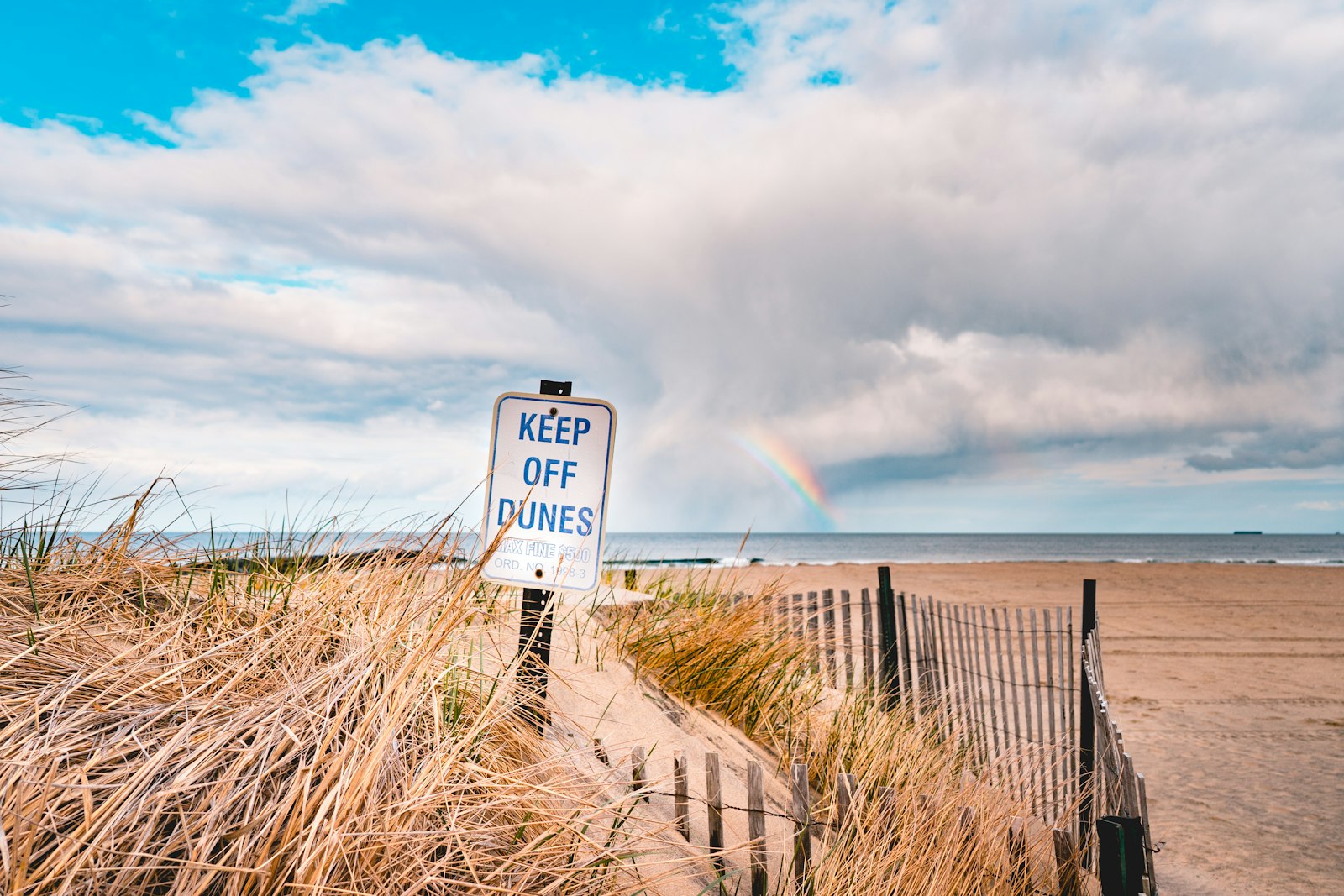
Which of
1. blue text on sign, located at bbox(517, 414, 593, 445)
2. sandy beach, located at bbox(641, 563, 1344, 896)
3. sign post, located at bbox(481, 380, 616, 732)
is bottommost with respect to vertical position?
sandy beach, located at bbox(641, 563, 1344, 896)

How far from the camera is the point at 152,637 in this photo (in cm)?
316

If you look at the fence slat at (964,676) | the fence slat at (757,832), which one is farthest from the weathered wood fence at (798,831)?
the fence slat at (964,676)

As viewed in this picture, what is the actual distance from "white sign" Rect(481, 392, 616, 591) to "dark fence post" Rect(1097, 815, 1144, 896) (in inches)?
84.3

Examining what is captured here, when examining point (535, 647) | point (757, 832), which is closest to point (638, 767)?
point (757, 832)

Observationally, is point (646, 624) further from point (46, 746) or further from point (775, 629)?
point (46, 746)

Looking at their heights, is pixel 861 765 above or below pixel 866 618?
below

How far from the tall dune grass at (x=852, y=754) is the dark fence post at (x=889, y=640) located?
0.73 metres

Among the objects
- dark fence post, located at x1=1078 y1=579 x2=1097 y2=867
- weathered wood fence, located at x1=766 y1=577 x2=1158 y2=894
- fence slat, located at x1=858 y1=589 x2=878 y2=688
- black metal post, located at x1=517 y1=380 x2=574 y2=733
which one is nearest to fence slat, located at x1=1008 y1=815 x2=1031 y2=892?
weathered wood fence, located at x1=766 y1=577 x2=1158 y2=894

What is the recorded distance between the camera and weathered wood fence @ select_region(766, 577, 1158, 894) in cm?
473

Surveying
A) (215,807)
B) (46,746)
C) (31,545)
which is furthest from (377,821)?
(31,545)

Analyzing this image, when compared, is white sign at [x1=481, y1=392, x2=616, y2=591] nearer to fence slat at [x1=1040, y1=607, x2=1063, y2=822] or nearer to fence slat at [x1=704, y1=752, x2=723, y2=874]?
fence slat at [x1=704, y1=752, x2=723, y2=874]

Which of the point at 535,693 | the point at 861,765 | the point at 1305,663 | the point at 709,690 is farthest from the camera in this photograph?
the point at 1305,663

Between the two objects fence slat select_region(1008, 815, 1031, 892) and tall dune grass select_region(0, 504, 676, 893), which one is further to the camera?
fence slat select_region(1008, 815, 1031, 892)

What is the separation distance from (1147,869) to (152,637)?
399cm
